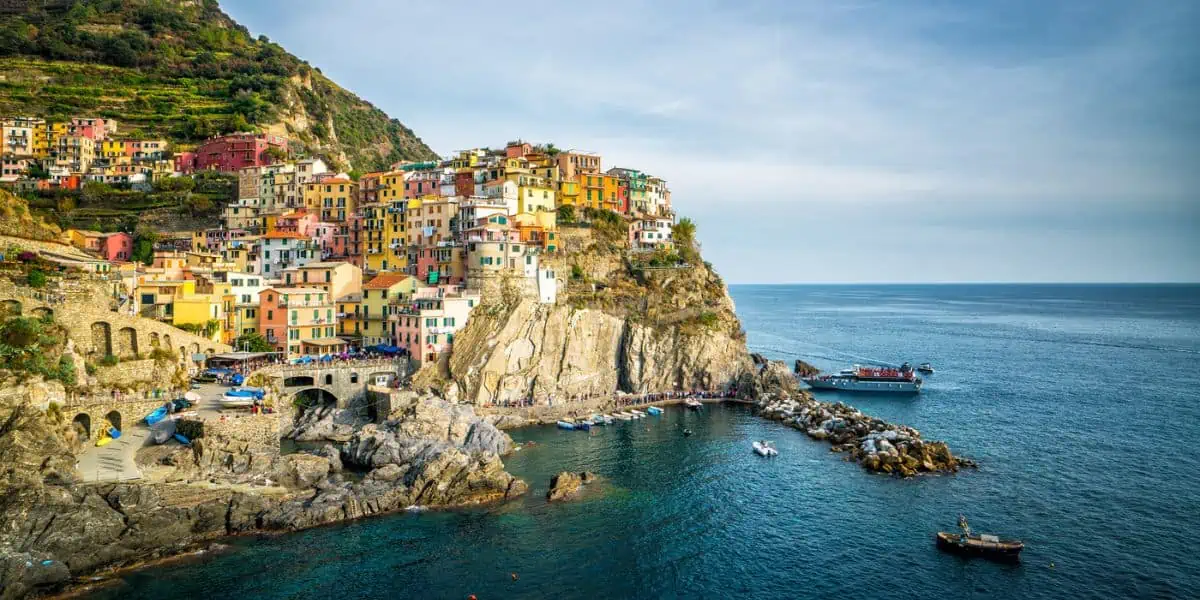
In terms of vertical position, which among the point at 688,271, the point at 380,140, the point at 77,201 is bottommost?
the point at 688,271

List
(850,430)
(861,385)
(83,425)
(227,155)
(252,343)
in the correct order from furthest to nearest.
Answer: (227,155) → (861,385) → (252,343) → (850,430) → (83,425)

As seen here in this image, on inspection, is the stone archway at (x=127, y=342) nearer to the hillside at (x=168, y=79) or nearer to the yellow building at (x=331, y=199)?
the yellow building at (x=331, y=199)

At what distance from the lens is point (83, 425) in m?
43.2

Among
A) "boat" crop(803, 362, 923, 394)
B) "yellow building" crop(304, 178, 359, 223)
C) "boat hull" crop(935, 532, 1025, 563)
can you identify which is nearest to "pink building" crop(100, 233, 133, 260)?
"yellow building" crop(304, 178, 359, 223)

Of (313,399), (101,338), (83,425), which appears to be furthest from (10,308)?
(313,399)

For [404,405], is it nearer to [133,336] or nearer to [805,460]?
[133,336]

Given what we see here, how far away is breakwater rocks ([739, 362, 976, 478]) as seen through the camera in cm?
5028

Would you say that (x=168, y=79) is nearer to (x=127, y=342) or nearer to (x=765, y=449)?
(x=127, y=342)

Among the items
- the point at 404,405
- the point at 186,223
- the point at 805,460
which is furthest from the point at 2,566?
the point at 186,223

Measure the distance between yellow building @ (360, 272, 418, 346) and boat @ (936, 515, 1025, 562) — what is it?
49.0 m

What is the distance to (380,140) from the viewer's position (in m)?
142

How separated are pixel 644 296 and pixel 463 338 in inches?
804

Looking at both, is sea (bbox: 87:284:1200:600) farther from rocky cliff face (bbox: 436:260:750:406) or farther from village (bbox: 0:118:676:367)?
village (bbox: 0:118:676:367)

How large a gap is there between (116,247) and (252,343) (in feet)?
85.0
